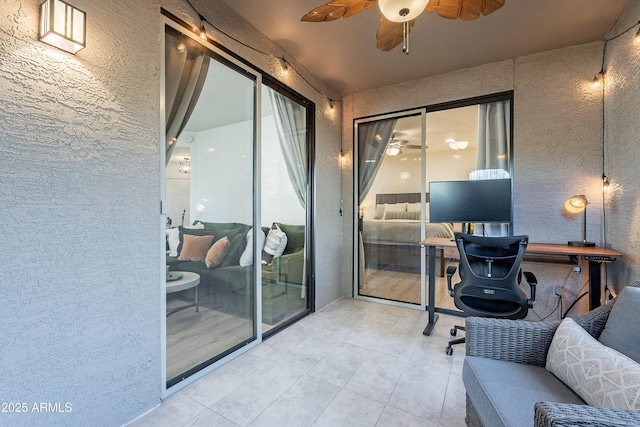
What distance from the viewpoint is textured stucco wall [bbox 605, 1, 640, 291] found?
2.04 metres

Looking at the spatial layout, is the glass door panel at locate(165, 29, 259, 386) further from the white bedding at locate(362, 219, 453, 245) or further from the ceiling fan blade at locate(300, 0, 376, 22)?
the white bedding at locate(362, 219, 453, 245)

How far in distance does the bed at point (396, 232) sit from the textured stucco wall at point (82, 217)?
2.69 metres

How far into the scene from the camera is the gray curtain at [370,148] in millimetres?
3711

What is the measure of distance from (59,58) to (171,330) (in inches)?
64.9

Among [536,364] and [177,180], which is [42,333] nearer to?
[177,180]

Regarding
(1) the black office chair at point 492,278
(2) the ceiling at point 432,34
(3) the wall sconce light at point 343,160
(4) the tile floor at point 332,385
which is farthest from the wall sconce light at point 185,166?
(3) the wall sconce light at point 343,160

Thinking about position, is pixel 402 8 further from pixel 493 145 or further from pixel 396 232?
pixel 396 232

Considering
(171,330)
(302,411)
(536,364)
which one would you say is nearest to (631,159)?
(536,364)

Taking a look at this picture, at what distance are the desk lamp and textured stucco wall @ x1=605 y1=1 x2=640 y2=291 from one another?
147 mm

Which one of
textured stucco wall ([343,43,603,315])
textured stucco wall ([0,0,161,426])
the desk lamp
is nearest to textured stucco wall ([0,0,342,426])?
textured stucco wall ([0,0,161,426])

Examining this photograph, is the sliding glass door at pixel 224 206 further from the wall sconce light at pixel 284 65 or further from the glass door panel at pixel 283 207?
the wall sconce light at pixel 284 65

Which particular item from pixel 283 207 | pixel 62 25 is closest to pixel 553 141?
pixel 283 207

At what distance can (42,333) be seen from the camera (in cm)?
128

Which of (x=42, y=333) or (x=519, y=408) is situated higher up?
(x=42, y=333)
